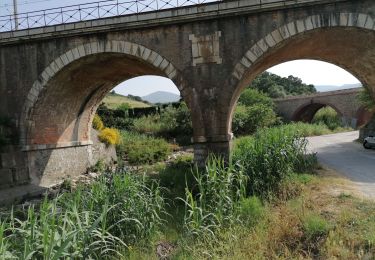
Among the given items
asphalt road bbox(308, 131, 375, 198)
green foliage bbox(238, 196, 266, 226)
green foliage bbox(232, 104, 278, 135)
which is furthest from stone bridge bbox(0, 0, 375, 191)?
green foliage bbox(232, 104, 278, 135)

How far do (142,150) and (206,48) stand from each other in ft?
29.4

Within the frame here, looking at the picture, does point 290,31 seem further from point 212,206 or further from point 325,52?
point 212,206

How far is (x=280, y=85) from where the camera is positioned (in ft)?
213

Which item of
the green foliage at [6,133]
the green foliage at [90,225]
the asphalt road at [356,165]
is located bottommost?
the asphalt road at [356,165]

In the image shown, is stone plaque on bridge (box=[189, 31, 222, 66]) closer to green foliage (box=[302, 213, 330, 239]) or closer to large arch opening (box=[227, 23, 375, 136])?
large arch opening (box=[227, 23, 375, 136])

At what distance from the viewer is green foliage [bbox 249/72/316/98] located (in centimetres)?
5778

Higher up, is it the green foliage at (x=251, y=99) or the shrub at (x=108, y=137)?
the green foliage at (x=251, y=99)

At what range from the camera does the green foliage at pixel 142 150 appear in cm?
1902

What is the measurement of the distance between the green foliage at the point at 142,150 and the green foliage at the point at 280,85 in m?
38.0

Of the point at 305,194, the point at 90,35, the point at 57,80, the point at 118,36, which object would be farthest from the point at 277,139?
the point at 57,80

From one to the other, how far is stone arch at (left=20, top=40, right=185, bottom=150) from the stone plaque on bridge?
0.79 metres

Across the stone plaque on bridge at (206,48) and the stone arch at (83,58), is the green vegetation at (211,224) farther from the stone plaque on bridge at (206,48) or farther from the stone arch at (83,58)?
the stone arch at (83,58)

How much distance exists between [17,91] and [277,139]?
9180mm

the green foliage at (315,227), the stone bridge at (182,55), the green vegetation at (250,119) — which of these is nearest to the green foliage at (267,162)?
the green foliage at (315,227)
